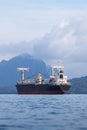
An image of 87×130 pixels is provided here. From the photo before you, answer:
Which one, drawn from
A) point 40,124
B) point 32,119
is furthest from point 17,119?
point 40,124

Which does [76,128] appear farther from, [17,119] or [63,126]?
[17,119]

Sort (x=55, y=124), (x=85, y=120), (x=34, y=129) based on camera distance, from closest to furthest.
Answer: (x=34, y=129), (x=55, y=124), (x=85, y=120)

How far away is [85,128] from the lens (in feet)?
129

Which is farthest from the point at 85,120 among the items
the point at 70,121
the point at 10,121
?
the point at 10,121

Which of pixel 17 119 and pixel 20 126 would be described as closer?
pixel 20 126

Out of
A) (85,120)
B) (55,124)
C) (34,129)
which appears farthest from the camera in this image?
(85,120)

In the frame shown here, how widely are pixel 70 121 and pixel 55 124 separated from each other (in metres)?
3.12

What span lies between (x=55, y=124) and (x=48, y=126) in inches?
69.8

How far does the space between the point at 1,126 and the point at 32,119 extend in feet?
23.8

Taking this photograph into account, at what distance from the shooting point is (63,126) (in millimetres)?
40781

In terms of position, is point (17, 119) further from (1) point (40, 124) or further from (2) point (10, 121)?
(1) point (40, 124)

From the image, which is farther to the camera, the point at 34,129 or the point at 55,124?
the point at 55,124

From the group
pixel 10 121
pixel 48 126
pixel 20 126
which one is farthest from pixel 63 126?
pixel 10 121

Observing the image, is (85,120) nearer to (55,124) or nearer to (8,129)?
(55,124)
